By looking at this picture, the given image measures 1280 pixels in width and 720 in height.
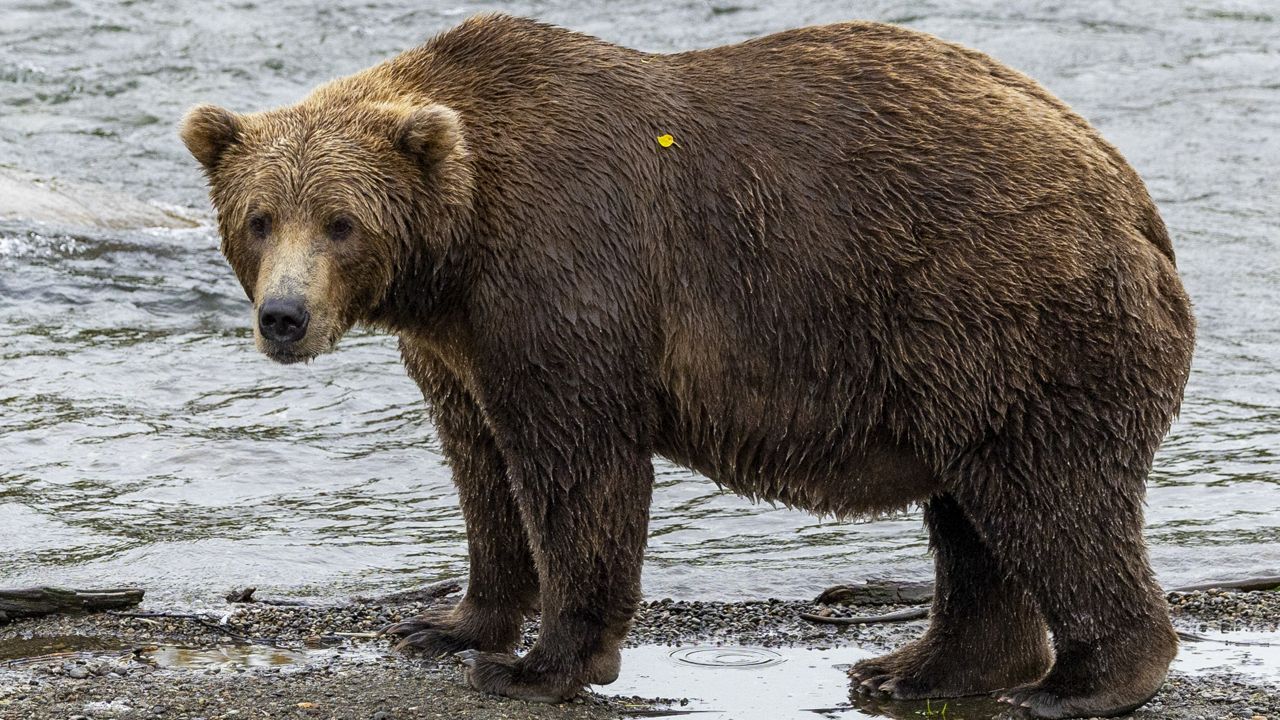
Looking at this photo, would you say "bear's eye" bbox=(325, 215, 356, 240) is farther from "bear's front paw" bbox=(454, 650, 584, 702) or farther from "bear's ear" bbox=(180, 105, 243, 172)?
"bear's front paw" bbox=(454, 650, 584, 702)

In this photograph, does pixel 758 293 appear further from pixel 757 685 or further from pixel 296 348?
pixel 296 348

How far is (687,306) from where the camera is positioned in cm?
652

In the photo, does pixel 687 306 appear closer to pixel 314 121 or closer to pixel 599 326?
pixel 599 326

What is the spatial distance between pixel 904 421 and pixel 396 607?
2.56 m

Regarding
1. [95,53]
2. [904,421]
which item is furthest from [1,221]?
[904,421]

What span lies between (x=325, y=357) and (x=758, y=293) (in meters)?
6.09

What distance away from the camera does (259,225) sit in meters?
6.14

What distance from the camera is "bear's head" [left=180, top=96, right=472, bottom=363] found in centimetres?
606

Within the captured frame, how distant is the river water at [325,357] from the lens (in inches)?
347

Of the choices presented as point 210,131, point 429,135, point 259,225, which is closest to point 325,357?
point 210,131

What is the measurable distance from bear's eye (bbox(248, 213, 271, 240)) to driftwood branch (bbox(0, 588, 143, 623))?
2079 millimetres

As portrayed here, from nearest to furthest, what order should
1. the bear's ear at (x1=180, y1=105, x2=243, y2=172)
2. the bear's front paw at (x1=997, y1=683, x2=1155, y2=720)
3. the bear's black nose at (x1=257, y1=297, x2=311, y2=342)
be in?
1. the bear's black nose at (x1=257, y1=297, x2=311, y2=342)
2. the bear's ear at (x1=180, y1=105, x2=243, y2=172)
3. the bear's front paw at (x1=997, y1=683, x2=1155, y2=720)

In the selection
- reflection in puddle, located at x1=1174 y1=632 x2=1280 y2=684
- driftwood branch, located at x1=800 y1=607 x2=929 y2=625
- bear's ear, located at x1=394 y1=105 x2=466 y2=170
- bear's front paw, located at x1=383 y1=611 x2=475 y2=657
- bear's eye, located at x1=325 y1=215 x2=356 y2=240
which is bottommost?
driftwood branch, located at x1=800 y1=607 x2=929 y2=625

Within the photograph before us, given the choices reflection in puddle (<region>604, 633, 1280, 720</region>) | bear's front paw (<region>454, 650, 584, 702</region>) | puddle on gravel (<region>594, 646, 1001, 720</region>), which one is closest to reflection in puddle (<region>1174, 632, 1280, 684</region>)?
reflection in puddle (<region>604, 633, 1280, 720</region>)
